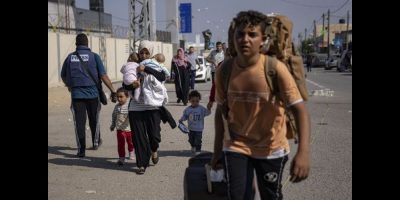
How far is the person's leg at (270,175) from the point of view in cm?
354

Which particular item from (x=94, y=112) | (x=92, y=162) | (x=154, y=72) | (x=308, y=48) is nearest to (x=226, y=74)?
(x=154, y=72)

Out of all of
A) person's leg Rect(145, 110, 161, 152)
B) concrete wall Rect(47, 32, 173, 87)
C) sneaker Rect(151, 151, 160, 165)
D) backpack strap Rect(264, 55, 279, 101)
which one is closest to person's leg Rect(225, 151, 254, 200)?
backpack strap Rect(264, 55, 279, 101)

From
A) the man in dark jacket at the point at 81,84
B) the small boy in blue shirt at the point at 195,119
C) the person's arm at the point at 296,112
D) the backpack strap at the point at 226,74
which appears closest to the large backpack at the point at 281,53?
the backpack strap at the point at 226,74

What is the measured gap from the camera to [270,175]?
3561 millimetres

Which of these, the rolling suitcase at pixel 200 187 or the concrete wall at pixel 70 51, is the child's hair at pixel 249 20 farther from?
the concrete wall at pixel 70 51

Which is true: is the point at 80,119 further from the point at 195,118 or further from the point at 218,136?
the point at 218,136

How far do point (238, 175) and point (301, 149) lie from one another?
0.46 metres

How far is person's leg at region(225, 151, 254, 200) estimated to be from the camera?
11.5 ft

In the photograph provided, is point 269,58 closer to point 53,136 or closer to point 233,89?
point 233,89

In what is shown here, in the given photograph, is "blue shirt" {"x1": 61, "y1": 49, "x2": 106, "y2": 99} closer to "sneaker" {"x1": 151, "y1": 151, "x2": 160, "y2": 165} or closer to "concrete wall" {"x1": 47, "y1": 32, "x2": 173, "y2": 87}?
"sneaker" {"x1": 151, "y1": 151, "x2": 160, "y2": 165}
